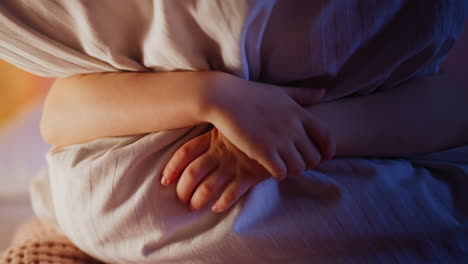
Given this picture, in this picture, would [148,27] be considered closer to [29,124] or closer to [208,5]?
[208,5]

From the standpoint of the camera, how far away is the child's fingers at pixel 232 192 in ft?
1.30

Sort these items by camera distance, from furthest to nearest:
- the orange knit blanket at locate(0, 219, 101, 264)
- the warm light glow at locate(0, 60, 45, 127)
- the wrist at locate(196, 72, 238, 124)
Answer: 1. the warm light glow at locate(0, 60, 45, 127)
2. the orange knit blanket at locate(0, 219, 101, 264)
3. the wrist at locate(196, 72, 238, 124)

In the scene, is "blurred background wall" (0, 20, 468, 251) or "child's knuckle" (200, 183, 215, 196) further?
"blurred background wall" (0, 20, 468, 251)

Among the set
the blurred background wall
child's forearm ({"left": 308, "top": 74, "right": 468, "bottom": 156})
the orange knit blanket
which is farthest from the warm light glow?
child's forearm ({"left": 308, "top": 74, "right": 468, "bottom": 156})

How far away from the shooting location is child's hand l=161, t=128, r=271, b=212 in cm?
40

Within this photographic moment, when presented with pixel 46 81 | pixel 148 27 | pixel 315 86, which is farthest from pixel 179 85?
pixel 46 81

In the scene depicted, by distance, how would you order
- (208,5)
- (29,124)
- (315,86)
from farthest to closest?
1. (29,124)
2. (315,86)
3. (208,5)

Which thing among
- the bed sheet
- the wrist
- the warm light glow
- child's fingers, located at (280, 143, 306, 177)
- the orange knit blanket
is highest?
the wrist

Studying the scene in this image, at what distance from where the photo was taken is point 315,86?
46 centimetres

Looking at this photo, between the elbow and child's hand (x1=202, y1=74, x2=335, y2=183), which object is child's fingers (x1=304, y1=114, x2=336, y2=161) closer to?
child's hand (x1=202, y1=74, x2=335, y2=183)

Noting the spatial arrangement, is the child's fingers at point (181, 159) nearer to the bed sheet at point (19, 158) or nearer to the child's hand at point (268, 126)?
the child's hand at point (268, 126)

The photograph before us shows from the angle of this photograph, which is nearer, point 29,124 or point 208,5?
point 208,5

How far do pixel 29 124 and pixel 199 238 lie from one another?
634 millimetres

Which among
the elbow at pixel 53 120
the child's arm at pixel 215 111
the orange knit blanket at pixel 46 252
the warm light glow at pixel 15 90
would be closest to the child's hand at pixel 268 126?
the child's arm at pixel 215 111
